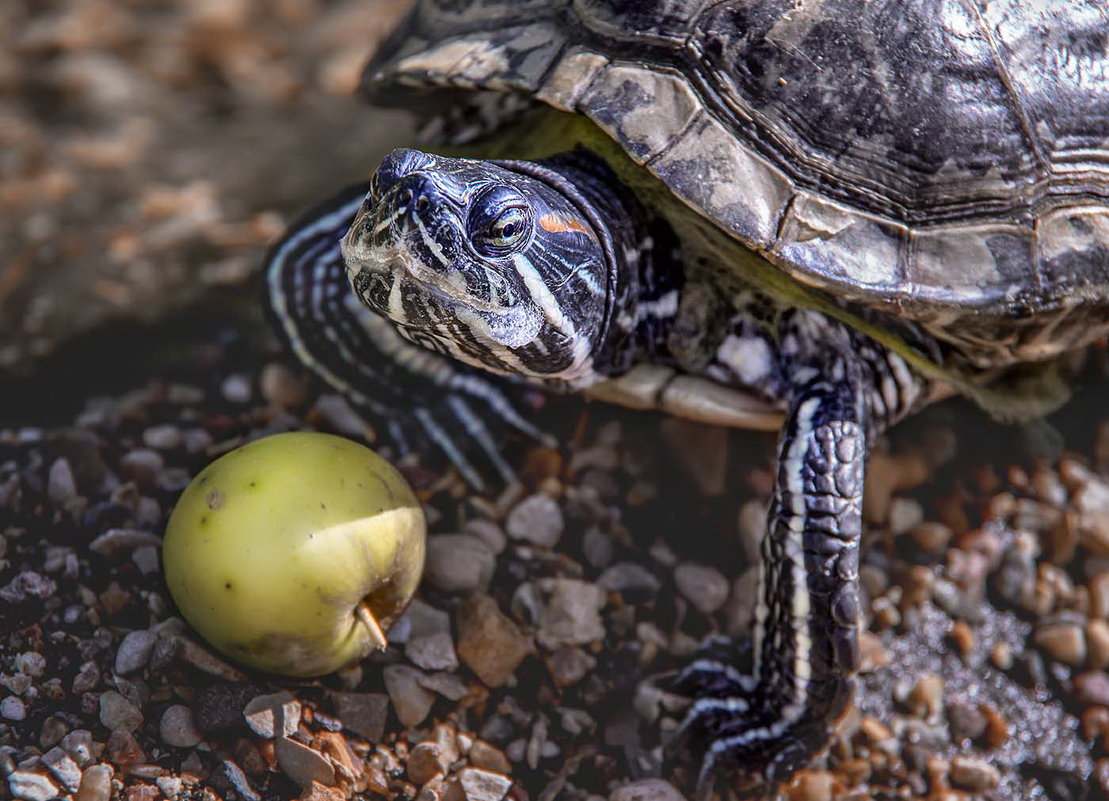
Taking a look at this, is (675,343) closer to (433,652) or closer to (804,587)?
(804,587)

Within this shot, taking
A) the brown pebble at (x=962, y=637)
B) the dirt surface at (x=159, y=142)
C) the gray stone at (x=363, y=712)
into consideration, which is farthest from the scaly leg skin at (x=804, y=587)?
the dirt surface at (x=159, y=142)

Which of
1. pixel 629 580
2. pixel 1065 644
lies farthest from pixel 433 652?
pixel 1065 644

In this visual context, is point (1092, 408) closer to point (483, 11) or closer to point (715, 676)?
point (715, 676)

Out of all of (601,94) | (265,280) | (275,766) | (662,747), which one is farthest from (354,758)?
(601,94)

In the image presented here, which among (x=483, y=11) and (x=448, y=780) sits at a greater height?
(x=483, y=11)

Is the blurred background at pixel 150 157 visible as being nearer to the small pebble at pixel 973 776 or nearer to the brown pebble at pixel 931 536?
the brown pebble at pixel 931 536

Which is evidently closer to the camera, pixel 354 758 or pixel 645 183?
pixel 354 758

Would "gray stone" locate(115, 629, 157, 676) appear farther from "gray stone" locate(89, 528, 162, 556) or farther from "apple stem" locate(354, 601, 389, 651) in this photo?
"apple stem" locate(354, 601, 389, 651)

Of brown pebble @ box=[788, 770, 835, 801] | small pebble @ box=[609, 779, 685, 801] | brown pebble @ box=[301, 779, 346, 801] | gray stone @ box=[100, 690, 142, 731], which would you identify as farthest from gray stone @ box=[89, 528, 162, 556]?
brown pebble @ box=[788, 770, 835, 801]
